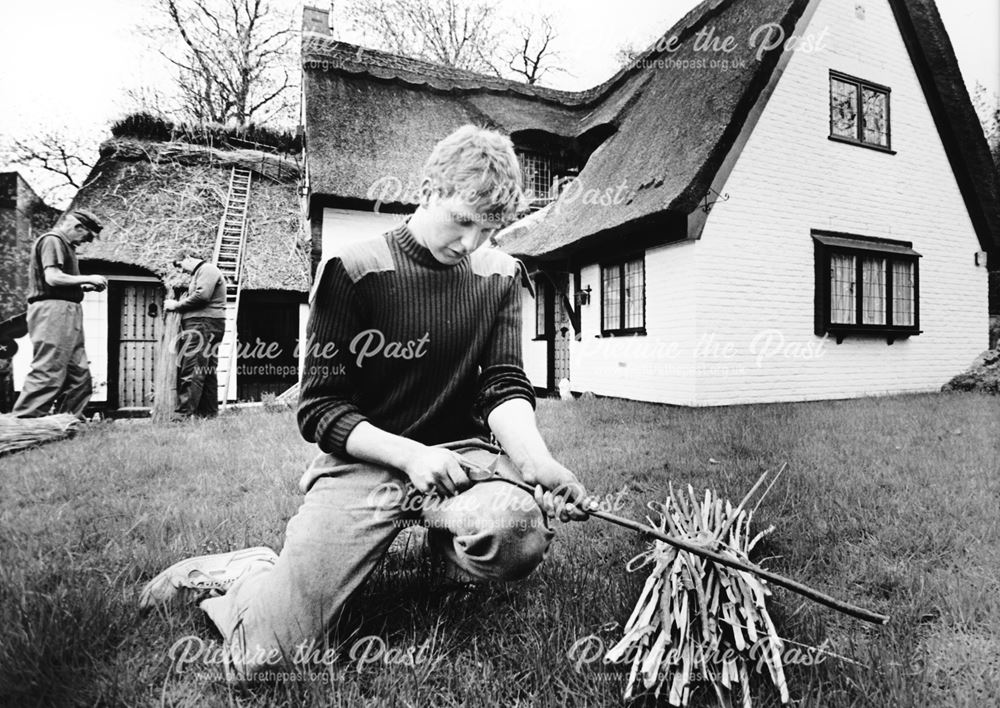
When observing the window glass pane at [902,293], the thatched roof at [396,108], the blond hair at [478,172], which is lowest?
the blond hair at [478,172]

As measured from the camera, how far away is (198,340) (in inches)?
265

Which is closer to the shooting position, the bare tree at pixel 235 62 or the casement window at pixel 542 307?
the casement window at pixel 542 307

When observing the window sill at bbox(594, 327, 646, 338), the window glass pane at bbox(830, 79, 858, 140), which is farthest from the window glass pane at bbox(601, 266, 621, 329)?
the window glass pane at bbox(830, 79, 858, 140)

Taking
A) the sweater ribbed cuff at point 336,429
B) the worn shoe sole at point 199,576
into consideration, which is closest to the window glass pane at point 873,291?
the sweater ribbed cuff at point 336,429

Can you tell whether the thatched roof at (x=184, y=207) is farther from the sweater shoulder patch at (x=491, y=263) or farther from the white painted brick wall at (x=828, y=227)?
the sweater shoulder patch at (x=491, y=263)

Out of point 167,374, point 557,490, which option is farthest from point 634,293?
point 557,490

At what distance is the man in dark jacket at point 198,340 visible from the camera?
664 centimetres

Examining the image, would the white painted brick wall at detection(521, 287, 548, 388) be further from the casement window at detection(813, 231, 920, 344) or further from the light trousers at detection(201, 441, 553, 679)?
the light trousers at detection(201, 441, 553, 679)

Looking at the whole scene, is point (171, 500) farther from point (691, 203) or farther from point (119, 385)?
point (119, 385)

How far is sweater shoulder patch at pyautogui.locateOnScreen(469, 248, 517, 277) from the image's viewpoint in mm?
2041

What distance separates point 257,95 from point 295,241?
7.89 m

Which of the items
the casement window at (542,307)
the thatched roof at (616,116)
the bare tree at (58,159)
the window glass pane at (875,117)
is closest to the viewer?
the thatched roof at (616,116)

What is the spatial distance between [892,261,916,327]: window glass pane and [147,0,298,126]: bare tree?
16.0m

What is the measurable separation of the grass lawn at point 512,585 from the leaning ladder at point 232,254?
4960 millimetres
